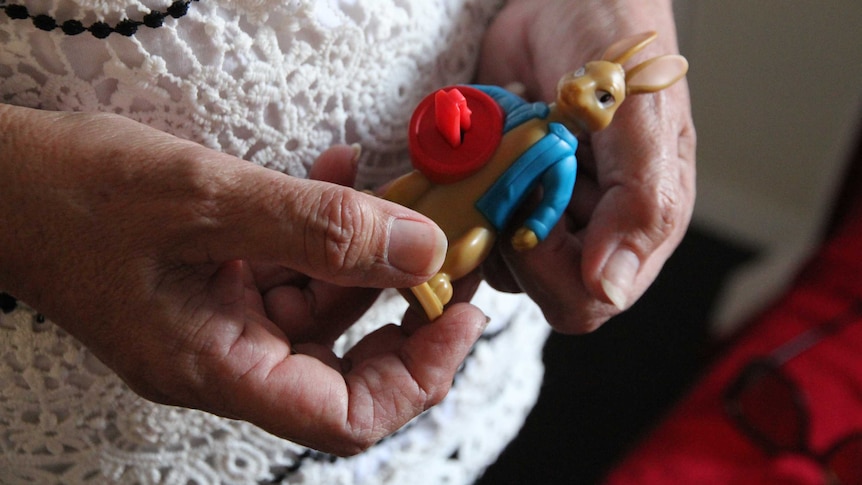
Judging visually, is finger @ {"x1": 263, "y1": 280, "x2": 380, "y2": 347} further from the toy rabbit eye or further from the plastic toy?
the toy rabbit eye

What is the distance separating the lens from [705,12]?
166cm

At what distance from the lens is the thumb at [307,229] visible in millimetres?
432

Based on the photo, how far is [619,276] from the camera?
1.86 feet

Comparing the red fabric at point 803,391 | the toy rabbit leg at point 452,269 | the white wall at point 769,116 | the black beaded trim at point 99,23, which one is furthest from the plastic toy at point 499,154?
the white wall at point 769,116

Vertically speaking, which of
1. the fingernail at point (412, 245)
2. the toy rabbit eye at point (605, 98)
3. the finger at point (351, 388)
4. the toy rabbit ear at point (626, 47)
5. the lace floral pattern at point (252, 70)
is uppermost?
the lace floral pattern at point (252, 70)

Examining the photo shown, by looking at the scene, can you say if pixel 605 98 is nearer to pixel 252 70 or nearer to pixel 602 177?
pixel 602 177

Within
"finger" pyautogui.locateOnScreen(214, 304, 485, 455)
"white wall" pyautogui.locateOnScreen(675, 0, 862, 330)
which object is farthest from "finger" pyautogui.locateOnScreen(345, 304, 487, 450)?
"white wall" pyautogui.locateOnScreen(675, 0, 862, 330)

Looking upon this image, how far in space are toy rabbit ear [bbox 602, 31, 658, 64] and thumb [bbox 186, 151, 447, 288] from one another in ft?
0.69

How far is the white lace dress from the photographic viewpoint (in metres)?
0.47

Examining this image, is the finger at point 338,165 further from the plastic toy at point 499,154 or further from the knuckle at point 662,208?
the knuckle at point 662,208

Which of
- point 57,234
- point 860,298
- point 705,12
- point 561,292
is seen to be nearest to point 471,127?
point 561,292

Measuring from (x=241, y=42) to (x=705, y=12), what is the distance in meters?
1.44

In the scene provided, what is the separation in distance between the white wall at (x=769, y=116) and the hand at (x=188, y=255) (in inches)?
48.8

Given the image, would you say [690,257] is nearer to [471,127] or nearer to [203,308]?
[471,127]
